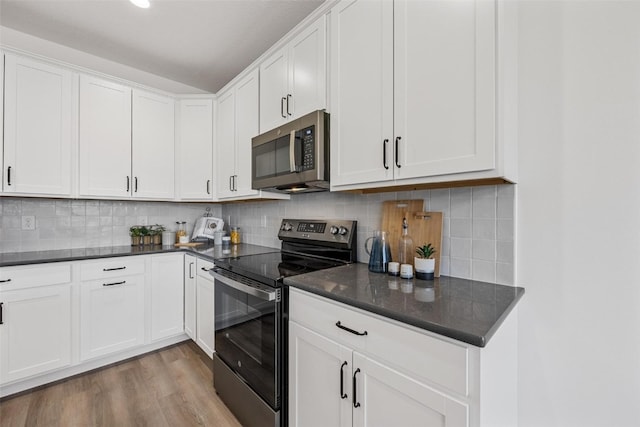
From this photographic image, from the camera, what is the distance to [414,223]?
4.92ft

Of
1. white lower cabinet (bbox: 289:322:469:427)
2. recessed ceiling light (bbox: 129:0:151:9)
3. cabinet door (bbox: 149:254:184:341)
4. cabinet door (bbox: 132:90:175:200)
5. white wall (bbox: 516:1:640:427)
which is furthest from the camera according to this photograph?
cabinet door (bbox: 132:90:175:200)

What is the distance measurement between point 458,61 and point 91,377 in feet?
9.93

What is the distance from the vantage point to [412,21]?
1188mm

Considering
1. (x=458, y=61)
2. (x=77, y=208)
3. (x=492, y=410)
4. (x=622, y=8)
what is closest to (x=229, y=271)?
(x=492, y=410)

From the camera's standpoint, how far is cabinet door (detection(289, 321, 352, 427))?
1091 millimetres

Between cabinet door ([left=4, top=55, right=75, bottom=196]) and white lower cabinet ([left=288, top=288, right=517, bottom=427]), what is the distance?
7.13 feet

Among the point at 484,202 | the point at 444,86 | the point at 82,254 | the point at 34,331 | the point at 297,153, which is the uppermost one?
the point at 444,86

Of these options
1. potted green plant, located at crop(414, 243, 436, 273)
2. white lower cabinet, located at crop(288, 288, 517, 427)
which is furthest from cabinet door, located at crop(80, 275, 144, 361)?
potted green plant, located at crop(414, 243, 436, 273)

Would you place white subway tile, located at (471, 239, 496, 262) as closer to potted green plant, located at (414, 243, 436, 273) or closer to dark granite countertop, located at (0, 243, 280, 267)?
potted green plant, located at (414, 243, 436, 273)

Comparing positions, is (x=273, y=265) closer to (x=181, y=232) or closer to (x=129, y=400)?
(x=129, y=400)

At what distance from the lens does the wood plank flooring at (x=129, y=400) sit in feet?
5.45

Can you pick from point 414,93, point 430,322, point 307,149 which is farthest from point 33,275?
point 414,93

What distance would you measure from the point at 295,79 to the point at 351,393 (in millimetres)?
1713

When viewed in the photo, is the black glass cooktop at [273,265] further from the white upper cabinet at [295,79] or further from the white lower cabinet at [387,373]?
the white upper cabinet at [295,79]
